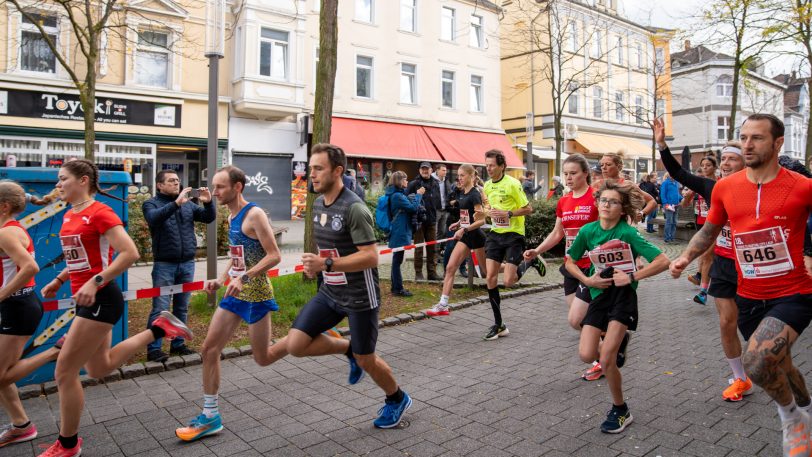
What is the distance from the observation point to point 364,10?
2589 cm

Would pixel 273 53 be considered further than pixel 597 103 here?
No

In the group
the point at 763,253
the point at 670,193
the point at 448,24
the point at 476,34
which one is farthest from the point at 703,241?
the point at 476,34

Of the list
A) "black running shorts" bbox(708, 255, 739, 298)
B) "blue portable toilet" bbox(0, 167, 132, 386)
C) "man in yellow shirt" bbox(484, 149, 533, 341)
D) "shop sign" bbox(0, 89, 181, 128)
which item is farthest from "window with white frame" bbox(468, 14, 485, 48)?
"blue portable toilet" bbox(0, 167, 132, 386)

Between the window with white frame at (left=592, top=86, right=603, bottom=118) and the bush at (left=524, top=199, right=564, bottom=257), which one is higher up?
the window with white frame at (left=592, top=86, right=603, bottom=118)

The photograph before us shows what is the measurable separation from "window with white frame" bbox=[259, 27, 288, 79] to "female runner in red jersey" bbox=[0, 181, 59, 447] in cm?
1941

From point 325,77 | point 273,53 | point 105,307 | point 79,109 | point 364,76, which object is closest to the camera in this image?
point 105,307

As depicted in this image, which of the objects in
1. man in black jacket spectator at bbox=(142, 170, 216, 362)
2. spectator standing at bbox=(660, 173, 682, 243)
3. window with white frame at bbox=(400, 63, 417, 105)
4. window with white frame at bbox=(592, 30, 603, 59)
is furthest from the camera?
window with white frame at bbox=(592, 30, 603, 59)

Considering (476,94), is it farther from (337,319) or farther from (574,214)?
(337,319)

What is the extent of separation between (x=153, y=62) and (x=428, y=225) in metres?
15.2

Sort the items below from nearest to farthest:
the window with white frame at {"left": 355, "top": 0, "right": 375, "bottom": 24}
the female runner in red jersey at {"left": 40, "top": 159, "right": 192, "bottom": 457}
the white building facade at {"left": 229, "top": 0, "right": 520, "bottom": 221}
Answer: the female runner in red jersey at {"left": 40, "top": 159, "right": 192, "bottom": 457} < the white building facade at {"left": 229, "top": 0, "right": 520, "bottom": 221} < the window with white frame at {"left": 355, "top": 0, "right": 375, "bottom": 24}

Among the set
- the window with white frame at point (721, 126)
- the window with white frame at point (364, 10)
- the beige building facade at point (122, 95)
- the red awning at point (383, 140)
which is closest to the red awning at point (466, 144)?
the red awning at point (383, 140)

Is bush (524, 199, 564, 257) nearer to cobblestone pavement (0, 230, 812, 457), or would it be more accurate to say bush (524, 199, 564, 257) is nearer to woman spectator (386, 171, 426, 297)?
woman spectator (386, 171, 426, 297)

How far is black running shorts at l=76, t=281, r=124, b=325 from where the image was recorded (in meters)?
3.73

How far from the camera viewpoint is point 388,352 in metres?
6.36
